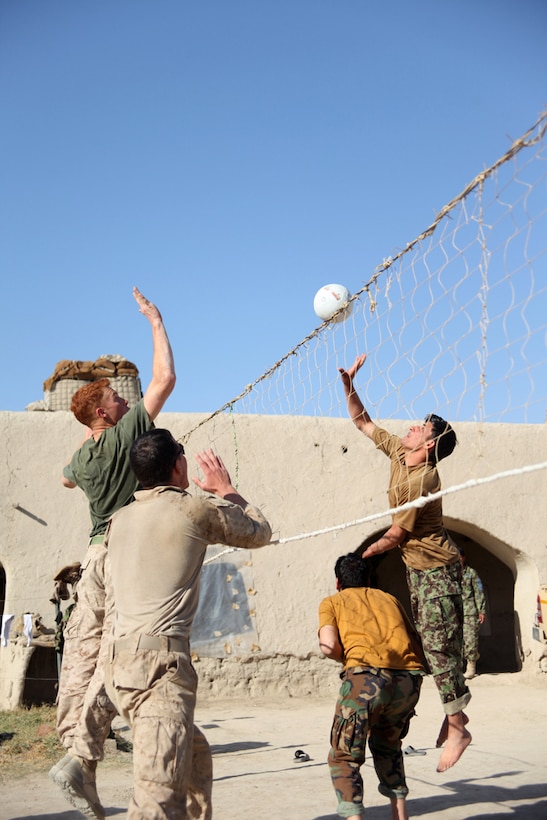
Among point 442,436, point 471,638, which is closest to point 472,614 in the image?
point 471,638

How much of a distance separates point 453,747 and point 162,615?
1.89 meters

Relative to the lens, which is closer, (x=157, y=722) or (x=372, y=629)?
(x=157, y=722)

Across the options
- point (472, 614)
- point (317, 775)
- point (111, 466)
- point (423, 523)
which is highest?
point (111, 466)

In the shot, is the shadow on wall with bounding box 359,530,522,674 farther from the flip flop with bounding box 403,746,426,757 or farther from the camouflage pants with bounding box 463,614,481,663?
the flip flop with bounding box 403,746,426,757

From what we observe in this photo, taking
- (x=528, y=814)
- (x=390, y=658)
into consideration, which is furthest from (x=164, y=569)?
(x=528, y=814)

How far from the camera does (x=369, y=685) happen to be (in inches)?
137

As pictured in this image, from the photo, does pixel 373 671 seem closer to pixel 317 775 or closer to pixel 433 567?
pixel 433 567

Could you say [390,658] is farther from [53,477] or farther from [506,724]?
[53,477]

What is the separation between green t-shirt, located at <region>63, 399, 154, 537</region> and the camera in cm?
367

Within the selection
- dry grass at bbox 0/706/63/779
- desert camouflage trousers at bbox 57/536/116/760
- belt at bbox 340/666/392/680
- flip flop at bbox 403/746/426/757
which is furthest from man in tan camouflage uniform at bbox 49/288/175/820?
flip flop at bbox 403/746/426/757

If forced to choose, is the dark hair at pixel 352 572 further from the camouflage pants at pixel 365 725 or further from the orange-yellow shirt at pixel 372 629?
the camouflage pants at pixel 365 725

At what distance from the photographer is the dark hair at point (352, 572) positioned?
12.5 feet

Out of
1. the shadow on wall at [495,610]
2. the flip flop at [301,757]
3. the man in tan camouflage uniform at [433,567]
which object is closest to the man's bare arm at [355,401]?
the man in tan camouflage uniform at [433,567]

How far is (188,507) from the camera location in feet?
9.36
